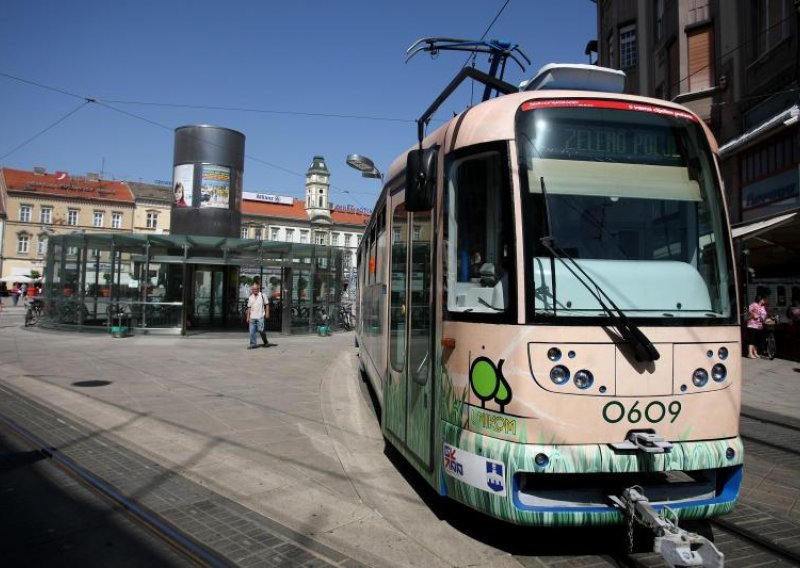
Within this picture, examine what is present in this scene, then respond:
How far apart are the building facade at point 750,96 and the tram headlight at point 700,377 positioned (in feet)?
32.6

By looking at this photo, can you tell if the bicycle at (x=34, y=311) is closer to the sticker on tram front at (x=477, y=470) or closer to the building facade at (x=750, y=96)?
the sticker on tram front at (x=477, y=470)

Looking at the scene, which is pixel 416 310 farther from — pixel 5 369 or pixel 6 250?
pixel 6 250

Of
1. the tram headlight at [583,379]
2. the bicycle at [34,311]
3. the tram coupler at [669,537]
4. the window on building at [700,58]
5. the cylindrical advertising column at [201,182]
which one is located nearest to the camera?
the tram coupler at [669,537]

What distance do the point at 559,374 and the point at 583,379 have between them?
14cm

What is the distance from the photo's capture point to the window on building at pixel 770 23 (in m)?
13.4

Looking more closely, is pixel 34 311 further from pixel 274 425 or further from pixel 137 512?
pixel 137 512

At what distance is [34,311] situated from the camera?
2134 cm

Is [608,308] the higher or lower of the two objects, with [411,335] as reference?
higher

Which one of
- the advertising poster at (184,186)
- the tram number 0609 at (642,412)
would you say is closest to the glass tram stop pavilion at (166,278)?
the advertising poster at (184,186)

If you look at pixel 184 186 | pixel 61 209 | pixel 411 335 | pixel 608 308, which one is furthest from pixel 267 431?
pixel 61 209

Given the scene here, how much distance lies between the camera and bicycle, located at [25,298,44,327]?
20.8m

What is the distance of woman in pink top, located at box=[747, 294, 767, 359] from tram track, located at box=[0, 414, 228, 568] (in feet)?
46.2

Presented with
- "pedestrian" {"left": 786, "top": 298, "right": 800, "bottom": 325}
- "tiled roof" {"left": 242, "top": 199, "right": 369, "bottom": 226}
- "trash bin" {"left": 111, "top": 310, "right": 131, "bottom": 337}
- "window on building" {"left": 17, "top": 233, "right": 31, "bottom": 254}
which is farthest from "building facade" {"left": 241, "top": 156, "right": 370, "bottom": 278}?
"pedestrian" {"left": 786, "top": 298, "right": 800, "bottom": 325}

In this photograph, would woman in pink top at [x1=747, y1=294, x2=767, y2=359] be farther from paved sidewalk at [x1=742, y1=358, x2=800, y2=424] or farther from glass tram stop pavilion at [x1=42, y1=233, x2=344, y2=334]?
glass tram stop pavilion at [x1=42, y1=233, x2=344, y2=334]
